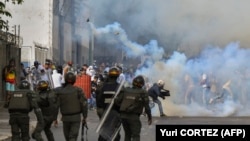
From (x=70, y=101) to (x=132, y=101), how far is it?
1145mm

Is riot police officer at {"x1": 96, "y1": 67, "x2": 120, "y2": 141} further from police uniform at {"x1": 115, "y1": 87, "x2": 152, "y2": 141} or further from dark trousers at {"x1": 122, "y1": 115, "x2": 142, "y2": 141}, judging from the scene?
dark trousers at {"x1": 122, "y1": 115, "x2": 142, "y2": 141}

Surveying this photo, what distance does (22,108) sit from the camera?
1256cm

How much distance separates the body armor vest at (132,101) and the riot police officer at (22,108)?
5.63 feet

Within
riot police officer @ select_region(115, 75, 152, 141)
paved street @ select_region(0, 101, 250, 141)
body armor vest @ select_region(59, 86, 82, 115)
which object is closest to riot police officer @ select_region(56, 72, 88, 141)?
body armor vest @ select_region(59, 86, 82, 115)

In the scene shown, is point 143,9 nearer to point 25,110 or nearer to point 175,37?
point 175,37

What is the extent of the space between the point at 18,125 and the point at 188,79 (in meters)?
12.6

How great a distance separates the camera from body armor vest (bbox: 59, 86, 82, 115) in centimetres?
1188

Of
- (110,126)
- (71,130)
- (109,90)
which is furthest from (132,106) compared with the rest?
(71,130)

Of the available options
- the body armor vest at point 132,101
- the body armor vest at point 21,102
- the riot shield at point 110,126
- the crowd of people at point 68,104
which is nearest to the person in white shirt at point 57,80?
the crowd of people at point 68,104

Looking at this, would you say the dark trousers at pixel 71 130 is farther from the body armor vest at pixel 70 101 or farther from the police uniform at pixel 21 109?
the police uniform at pixel 21 109

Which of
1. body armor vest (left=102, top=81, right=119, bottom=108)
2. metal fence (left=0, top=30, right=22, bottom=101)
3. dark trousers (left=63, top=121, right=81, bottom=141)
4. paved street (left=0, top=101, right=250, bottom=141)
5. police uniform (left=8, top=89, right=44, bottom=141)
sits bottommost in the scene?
paved street (left=0, top=101, right=250, bottom=141)

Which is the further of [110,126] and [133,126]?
[110,126]

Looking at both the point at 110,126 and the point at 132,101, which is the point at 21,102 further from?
the point at 132,101

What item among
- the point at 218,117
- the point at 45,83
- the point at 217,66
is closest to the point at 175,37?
the point at 217,66
